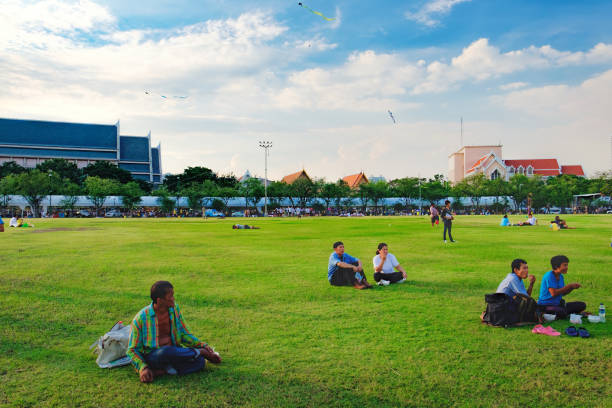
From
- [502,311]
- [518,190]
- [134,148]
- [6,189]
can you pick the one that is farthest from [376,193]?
[502,311]

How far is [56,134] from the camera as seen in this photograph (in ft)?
356

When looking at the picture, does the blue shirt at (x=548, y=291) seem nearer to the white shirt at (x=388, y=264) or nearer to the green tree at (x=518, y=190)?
the white shirt at (x=388, y=264)

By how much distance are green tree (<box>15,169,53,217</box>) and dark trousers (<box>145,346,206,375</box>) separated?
7427 cm

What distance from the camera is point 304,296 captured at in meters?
9.10

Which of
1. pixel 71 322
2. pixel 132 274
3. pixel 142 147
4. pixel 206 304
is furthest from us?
pixel 142 147

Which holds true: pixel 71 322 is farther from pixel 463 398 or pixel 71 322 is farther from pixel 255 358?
pixel 463 398

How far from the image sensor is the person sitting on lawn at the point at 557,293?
7301 millimetres

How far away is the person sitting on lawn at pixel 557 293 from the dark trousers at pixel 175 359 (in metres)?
6.05

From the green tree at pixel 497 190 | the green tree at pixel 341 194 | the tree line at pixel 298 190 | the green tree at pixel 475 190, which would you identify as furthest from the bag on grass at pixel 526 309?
the green tree at pixel 497 190

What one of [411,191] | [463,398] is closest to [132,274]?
[463,398]

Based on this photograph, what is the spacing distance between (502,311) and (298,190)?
2962 inches

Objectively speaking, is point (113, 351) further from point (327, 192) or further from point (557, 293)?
point (327, 192)

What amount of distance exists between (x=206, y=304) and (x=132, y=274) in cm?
445

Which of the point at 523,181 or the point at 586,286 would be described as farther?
the point at 523,181
